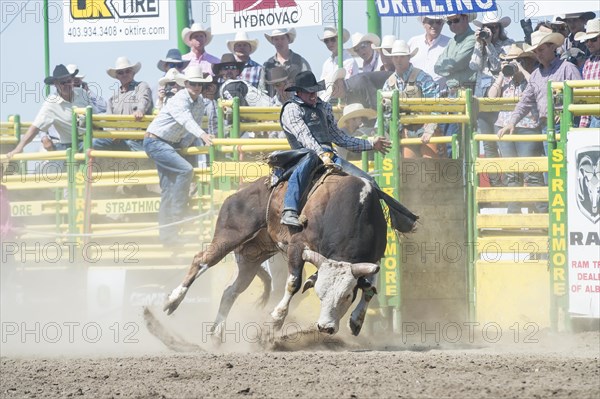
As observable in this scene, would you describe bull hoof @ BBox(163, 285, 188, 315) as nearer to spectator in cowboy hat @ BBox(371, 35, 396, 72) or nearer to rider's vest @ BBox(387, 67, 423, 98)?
rider's vest @ BBox(387, 67, 423, 98)

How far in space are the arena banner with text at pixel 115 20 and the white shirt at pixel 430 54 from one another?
10.6ft

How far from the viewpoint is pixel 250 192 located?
10602 millimetres

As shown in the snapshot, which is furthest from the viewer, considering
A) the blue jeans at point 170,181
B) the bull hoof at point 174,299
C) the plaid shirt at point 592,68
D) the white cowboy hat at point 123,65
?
the white cowboy hat at point 123,65

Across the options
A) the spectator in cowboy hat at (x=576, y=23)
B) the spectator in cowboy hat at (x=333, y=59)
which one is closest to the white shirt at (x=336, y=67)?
the spectator in cowboy hat at (x=333, y=59)

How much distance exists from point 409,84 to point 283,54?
6.79 ft

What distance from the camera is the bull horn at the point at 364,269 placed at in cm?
927

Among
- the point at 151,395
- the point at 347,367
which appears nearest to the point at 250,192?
the point at 347,367

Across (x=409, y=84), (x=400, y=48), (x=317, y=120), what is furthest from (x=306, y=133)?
(x=400, y=48)

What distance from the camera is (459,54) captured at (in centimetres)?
1249

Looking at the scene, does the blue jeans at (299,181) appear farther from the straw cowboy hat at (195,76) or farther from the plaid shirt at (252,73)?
the plaid shirt at (252,73)

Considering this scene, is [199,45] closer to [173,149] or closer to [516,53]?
[173,149]

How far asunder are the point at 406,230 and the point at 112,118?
501 centimetres

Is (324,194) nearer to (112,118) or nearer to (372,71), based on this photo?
(372,71)

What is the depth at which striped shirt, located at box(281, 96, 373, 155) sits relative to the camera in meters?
10.1
